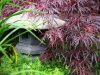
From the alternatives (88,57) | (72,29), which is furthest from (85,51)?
(72,29)

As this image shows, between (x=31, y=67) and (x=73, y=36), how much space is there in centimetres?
43

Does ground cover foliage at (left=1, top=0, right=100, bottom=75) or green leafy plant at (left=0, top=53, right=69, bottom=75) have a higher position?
ground cover foliage at (left=1, top=0, right=100, bottom=75)

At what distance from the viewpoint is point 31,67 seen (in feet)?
6.44

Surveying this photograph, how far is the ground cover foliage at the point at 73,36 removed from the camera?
74.2 inches

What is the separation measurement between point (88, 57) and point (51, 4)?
21.2 inches

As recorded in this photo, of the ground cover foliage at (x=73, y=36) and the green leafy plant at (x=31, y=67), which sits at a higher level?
the ground cover foliage at (x=73, y=36)

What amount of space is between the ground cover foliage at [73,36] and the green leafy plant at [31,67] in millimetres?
57

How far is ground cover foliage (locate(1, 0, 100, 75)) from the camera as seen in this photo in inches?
74.2

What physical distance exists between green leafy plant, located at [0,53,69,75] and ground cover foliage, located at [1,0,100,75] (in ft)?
0.19

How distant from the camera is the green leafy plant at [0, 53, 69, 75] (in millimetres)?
1887

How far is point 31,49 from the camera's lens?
7.03 ft

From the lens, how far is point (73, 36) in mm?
1883

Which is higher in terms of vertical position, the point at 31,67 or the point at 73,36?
the point at 73,36

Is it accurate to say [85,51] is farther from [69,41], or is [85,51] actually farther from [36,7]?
[36,7]
